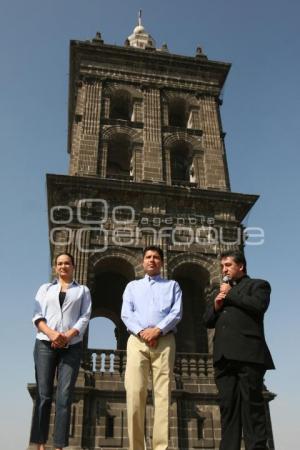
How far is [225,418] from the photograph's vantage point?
4.98 metres

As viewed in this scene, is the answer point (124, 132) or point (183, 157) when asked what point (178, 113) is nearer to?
point (183, 157)

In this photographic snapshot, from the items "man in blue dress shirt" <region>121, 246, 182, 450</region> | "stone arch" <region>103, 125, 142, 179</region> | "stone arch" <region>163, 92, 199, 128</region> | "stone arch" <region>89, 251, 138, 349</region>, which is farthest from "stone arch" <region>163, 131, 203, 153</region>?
"man in blue dress shirt" <region>121, 246, 182, 450</region>

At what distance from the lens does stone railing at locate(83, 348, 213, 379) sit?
14.5 meters

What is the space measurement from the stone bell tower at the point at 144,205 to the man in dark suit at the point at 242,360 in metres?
8.99

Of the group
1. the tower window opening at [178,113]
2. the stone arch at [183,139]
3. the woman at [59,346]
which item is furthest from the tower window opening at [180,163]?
the woman at [59,346]

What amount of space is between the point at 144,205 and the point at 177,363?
5980 millimetres

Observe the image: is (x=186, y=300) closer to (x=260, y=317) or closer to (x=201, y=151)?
(x=201, y=151)

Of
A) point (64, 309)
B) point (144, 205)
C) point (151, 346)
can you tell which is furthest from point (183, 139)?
point (151, 346)

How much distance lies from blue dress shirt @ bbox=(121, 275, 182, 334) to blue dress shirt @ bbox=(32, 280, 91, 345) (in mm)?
536

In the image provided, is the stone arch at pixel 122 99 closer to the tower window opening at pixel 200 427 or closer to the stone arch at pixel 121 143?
the stone arch at pixel 121 143

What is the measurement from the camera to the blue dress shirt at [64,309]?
5984 millimetres

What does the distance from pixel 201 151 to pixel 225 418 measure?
17046 millimetres

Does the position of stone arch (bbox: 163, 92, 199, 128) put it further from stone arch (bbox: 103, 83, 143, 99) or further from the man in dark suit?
the man in dark suit

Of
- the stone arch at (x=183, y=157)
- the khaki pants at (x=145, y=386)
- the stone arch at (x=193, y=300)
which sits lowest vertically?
the khaki pants at (x=145, y=386)
